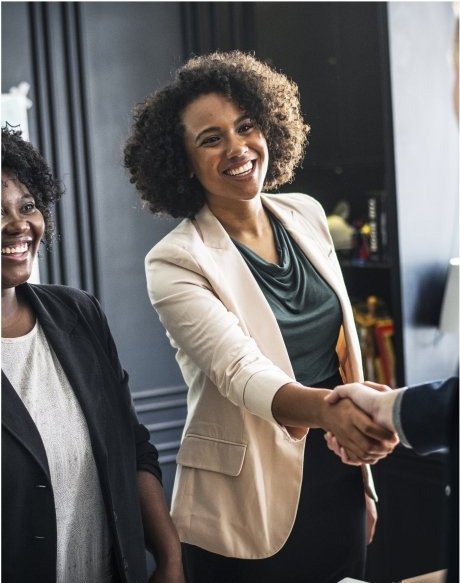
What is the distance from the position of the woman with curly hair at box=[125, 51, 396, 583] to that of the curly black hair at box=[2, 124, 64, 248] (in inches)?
A: 10.9

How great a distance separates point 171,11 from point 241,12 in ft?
1.05

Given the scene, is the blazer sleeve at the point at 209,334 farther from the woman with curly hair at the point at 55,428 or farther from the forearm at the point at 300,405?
the woman with curly hair at the point at 55,428

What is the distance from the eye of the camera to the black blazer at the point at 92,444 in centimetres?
151

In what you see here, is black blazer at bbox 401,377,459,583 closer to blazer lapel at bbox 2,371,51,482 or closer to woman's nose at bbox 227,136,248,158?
blazer lapel at bbox 2,371,51,482

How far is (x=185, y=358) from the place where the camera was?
1.99 meters

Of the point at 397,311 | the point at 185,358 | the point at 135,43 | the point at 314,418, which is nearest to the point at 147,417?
the point at 397,311

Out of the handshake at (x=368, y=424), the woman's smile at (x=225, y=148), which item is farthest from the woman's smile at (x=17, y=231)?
the handshake at (x=368, y=424)

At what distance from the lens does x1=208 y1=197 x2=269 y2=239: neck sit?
2051 millimetres

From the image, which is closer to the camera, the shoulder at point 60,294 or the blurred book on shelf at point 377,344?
the shoulder at point 60,294

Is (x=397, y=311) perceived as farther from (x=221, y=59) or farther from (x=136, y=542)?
(x=136, y=542)

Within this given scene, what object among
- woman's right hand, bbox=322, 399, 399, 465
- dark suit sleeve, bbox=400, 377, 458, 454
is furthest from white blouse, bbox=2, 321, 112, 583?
dark suit sleeve, bbox=400, 377, 458, 454

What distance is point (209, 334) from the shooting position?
73.0 inches

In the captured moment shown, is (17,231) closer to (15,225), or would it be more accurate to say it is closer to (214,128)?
(15,225)

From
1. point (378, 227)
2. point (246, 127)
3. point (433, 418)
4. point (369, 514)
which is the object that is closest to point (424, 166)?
point (378, 227)
